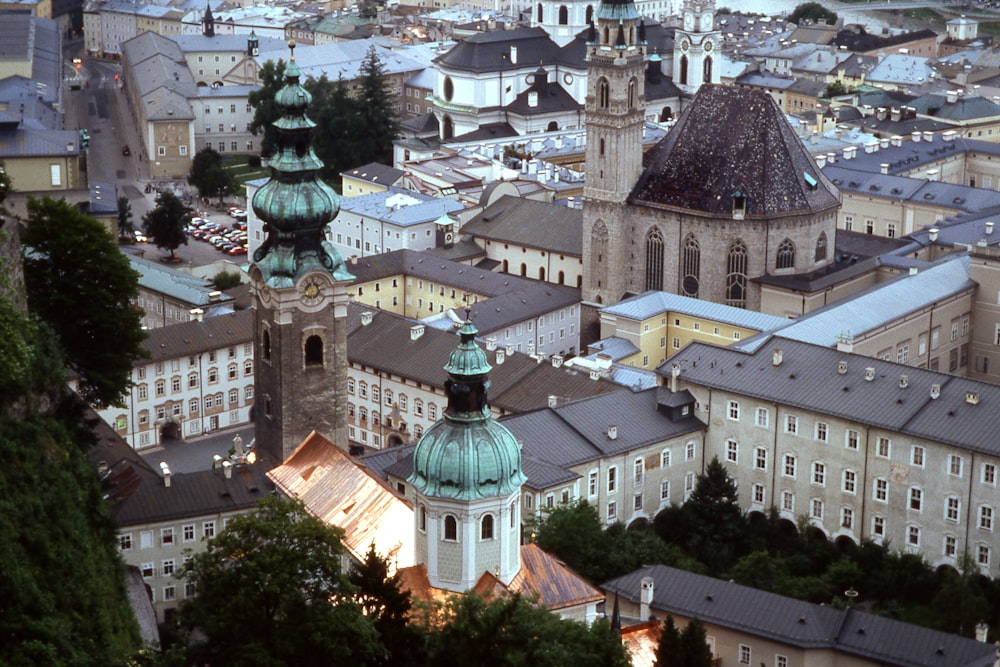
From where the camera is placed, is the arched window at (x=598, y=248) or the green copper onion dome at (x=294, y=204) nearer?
the green copper onion dome at (x=294, y=204)

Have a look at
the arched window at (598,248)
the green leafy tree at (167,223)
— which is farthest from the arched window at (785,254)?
the green leafy tree at (167,223)

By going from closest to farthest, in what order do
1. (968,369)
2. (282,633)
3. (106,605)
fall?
(282,633)
(106,605)
(968,369)

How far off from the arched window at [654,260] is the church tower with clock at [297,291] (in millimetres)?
37934

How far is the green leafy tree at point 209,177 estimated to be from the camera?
149750 millimetres

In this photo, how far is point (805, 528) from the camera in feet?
269

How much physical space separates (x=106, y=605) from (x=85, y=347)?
59.9 feet

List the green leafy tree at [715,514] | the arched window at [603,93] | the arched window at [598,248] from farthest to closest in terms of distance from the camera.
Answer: the arched window at [598,248]
the arched window at [603,93]
the green leafy tree at [715,514]

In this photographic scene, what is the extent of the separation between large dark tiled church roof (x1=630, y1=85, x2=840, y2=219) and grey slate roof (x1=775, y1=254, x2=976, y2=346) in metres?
7.57

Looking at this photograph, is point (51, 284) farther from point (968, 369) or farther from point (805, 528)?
point (968, 369)

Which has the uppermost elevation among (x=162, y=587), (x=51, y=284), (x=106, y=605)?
(x=51, y=284)

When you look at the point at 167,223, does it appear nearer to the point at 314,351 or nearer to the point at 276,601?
the point at 314,351

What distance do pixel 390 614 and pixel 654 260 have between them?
56.1 meters

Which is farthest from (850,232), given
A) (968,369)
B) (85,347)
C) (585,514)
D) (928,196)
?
(85,347)

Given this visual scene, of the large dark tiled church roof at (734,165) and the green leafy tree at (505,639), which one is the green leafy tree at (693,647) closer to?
the green leafy tree at (505,639)
